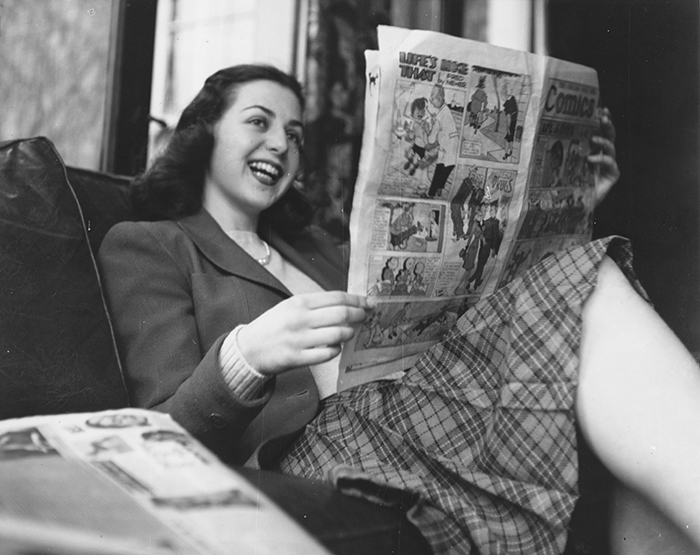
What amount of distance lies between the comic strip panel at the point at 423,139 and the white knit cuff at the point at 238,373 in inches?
9.8

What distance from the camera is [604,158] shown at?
3.67ft

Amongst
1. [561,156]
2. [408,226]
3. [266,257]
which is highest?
[561,156]

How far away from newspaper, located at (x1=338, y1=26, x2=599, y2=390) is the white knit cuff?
0.10 meters

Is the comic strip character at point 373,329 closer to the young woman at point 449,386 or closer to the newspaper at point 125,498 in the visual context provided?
the young woman at point 449,386

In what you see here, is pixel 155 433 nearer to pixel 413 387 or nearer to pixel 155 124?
pixel 413 387

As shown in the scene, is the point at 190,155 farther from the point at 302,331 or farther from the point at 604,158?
the point at 604,158

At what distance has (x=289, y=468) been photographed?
856 mm

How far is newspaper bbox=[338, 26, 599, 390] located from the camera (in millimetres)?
810

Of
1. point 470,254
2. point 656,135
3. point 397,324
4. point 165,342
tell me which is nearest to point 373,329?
point 397,324

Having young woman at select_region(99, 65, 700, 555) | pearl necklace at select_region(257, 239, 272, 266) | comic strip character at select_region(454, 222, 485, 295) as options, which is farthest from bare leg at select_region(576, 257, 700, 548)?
pearl necklace at select_region(257, 239, 272, 266)

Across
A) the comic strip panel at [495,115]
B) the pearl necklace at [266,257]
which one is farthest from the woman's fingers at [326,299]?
the pearl necklace at [266,257]

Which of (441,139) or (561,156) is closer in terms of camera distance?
(441,139)

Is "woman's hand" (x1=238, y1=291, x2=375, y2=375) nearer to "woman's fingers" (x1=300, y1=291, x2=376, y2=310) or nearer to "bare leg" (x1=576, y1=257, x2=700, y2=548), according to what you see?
"woman's fingers" (x1=300, y1=291, x2=376, y2=310)

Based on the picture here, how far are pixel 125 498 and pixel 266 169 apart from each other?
0.70 meters
